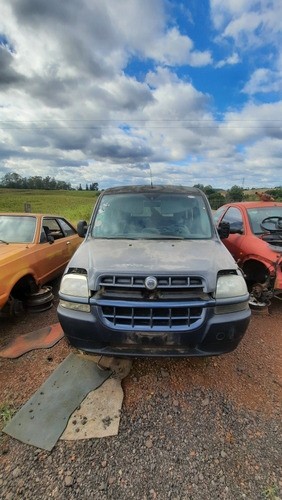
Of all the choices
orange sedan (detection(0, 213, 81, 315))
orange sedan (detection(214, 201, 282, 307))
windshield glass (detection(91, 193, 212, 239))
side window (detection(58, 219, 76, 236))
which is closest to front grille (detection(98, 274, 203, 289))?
windshield glass (detection(91, 193, 212, 239))

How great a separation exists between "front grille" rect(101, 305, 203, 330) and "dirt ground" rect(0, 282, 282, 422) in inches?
31.1

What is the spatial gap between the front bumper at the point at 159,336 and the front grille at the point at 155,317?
47mm

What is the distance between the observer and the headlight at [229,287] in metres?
2.47

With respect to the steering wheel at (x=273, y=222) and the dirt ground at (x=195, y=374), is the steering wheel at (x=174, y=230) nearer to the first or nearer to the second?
the dirt ground at (x=195, y=374)

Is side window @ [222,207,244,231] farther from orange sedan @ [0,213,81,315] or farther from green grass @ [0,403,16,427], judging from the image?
green grass @ [0,403,16,427]

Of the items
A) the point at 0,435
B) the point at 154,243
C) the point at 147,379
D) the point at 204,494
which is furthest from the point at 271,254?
the point at 0,435

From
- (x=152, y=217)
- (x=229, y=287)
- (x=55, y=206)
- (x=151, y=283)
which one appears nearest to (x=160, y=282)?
(x=151, y=283)

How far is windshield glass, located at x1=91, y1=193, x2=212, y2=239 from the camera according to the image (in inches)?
136

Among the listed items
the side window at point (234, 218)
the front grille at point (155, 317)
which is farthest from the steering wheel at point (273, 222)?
the front grille at point (155, 317)

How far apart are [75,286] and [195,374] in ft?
5.21

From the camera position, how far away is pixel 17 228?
5125mm

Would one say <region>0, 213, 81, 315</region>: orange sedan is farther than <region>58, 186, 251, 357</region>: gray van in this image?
Yes

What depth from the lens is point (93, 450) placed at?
A: 2.07m

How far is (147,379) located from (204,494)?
3.67 ft
